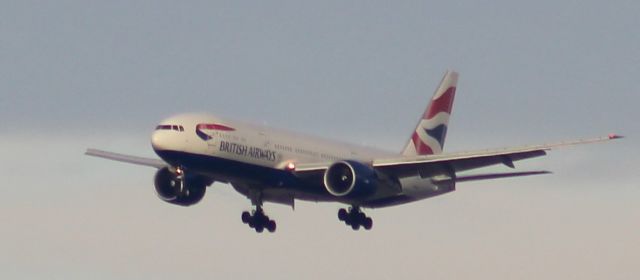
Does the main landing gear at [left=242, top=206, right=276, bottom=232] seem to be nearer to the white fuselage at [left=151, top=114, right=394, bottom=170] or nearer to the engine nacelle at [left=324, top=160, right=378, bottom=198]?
the white fuselage at [left=151, top=114, right=394, bottom=170]

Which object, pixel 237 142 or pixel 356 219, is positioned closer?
pixel 237 142

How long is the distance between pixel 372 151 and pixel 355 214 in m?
3.27

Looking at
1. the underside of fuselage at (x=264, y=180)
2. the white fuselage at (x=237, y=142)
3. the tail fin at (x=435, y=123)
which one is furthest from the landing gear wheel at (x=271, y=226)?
the tail fin at (x=435, y=123)

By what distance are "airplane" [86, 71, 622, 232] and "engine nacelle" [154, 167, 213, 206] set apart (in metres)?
0.04

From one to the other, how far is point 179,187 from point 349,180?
7.93 meters

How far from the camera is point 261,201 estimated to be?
85.0 meters

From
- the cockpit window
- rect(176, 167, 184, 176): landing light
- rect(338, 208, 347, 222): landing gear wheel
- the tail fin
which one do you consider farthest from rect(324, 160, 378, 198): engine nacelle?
the tail fin

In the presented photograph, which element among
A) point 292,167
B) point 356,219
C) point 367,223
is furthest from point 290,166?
point 367,223

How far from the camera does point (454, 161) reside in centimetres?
8262

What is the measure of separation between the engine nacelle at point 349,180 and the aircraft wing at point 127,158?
933 cm

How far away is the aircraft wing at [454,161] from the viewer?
7981 centimetres

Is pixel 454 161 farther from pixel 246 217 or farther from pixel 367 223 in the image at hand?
pixel 246 217

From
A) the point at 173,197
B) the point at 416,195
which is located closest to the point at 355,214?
the point at 416,195

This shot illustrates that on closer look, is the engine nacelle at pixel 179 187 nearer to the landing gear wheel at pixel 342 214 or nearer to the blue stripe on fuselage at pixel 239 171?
the blue stripe on fuselage at pixel 239 171
